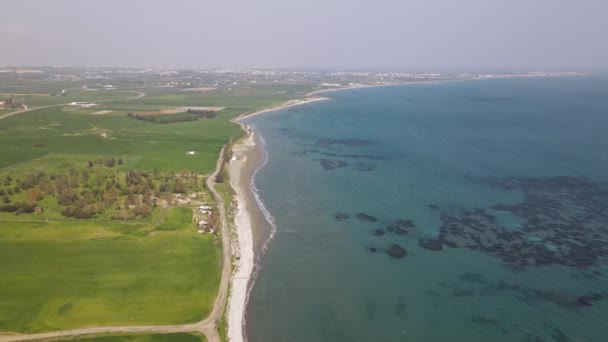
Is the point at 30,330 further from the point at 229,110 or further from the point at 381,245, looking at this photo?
the point at 229,110

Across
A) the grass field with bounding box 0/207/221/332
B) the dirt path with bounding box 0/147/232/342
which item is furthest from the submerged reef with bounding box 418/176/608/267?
the grass field with bounding box 0/207/221/332

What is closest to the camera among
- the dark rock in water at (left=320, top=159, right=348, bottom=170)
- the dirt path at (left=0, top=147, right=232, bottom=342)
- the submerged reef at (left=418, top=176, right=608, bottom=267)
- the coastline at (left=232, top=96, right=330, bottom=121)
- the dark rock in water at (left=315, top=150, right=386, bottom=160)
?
the dirt path at (left=0, top=147, right=232, bottom=342)

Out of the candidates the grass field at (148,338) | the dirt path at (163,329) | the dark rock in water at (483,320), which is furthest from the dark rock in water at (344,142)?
the grass field at (148,338)

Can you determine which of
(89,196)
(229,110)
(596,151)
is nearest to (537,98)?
(596,151)

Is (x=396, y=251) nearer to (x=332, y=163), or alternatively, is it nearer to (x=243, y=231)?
(x=243, y=231)

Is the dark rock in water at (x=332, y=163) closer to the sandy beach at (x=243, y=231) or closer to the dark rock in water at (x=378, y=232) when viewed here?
the sandy beach at (x=243, y=231)

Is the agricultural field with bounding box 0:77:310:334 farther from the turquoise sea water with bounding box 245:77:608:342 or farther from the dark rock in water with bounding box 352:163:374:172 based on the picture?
the dark rock in water with bounding box 352:163:374:172
